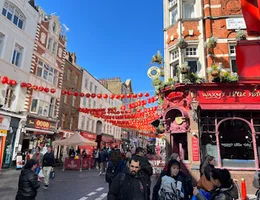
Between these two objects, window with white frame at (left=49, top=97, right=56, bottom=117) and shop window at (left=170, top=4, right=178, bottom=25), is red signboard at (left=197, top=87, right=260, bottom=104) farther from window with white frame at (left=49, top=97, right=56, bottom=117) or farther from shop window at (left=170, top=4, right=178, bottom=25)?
window with white frame at (left=49, top=97, right=56, bottom=117)

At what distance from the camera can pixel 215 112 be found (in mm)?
10609

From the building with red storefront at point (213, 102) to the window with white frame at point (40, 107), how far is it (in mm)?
12286

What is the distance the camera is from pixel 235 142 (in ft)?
35.0

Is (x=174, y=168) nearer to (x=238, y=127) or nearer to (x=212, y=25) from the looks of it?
(x=238, y=127)

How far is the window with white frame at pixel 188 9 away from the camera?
13.0 metres

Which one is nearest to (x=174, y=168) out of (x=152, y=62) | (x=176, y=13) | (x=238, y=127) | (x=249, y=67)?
(x=249, y=67)

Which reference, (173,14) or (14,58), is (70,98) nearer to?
(14,58)

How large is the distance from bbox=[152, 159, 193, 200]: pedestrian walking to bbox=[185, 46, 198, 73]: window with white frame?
9209mm

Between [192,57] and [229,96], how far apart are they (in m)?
3.20

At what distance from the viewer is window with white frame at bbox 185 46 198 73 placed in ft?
39.8

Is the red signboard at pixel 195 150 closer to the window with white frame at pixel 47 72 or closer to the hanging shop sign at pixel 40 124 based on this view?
the hanging shop sign at pixel 40 124

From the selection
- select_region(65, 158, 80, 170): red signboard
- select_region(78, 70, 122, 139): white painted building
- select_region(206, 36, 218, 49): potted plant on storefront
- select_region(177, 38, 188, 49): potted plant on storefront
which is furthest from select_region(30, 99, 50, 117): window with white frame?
select_region(206, 36, 218, 49): potted plant on storefront

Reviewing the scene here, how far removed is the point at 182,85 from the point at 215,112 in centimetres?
218

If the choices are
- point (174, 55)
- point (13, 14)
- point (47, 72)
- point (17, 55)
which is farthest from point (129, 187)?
point (47, 72)
